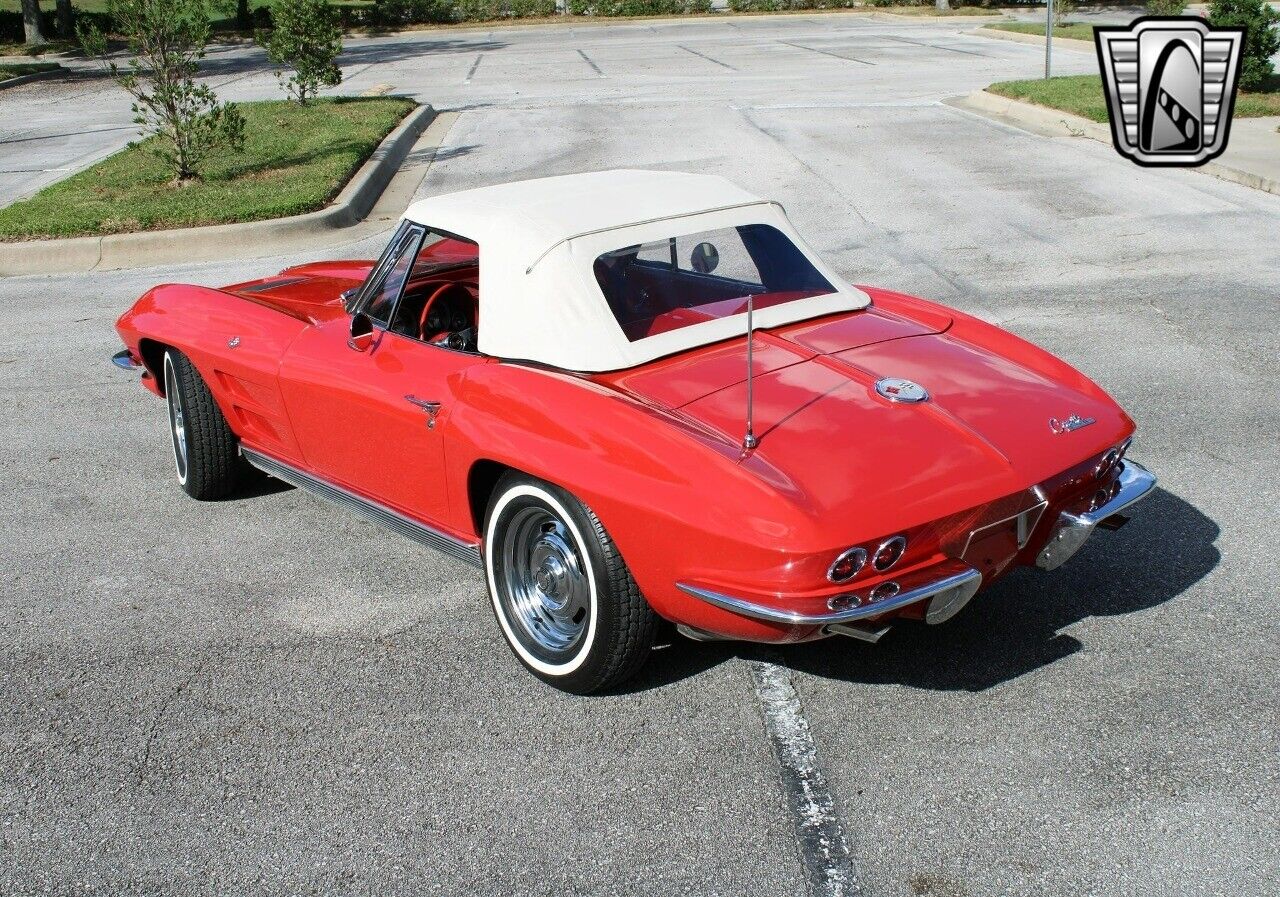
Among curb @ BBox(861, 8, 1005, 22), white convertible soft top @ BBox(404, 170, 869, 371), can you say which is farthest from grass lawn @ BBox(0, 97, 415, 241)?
curb @ BBox(861, 8, 1005, 22)

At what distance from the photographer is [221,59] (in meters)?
32.2

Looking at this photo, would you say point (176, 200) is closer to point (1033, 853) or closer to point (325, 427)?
point (325, 427)

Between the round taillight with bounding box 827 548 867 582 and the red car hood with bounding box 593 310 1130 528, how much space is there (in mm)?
116

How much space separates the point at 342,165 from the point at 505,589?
10.8 meters

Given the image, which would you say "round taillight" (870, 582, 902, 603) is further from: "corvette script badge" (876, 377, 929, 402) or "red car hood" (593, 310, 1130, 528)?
"corvette script badge" (876, 377, 929, 402)

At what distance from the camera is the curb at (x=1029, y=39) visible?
27.2 m

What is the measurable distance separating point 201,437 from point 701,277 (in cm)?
245

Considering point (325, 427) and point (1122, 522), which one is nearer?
point (1122, 522)

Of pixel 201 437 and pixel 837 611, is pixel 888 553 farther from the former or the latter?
pixel 201 437

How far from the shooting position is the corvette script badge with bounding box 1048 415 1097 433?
4.12 meters

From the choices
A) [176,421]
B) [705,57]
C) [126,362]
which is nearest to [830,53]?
[705,57]

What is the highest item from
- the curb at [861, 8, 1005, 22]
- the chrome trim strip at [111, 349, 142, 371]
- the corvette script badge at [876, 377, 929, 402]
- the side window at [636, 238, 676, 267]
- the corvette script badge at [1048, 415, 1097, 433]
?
the curb at [861, 8, 1005, 22]

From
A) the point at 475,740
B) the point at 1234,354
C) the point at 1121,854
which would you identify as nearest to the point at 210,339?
the point at 475,740

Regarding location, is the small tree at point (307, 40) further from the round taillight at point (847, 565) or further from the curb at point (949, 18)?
the curb at point (949, 18)
